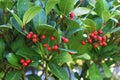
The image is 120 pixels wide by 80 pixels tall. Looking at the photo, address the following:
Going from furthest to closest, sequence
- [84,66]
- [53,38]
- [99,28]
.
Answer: [84,66] < [99,28] < [53,38]

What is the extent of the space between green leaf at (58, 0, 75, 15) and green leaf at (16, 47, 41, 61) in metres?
0.20

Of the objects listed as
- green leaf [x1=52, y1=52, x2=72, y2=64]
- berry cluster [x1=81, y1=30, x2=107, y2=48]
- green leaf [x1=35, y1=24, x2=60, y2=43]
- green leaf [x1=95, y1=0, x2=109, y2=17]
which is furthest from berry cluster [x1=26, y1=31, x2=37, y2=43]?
green leaf [x1=95, y1=0, x2=109, y2=17]

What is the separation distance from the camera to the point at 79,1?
4.25 feet

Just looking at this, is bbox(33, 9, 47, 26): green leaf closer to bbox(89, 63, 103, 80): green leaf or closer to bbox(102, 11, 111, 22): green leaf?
bbox(102, 11, 111, 22): green leaf

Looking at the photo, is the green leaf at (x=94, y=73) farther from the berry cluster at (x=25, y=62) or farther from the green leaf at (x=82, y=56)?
the berry cluster at (x=25, y=62)

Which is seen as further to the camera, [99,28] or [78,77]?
[78,77]

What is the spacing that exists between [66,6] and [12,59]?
0.29 m

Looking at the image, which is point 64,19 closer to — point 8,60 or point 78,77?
→ point 8,60

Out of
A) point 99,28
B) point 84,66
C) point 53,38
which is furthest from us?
point 84,66

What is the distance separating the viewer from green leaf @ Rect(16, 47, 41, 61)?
44.1 inches

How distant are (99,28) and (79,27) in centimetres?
18

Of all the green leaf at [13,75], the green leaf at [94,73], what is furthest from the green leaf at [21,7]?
the green leaf at [94,73]

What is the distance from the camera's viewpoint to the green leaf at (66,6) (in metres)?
1.11

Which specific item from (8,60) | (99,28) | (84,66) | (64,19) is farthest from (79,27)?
(84,66)
